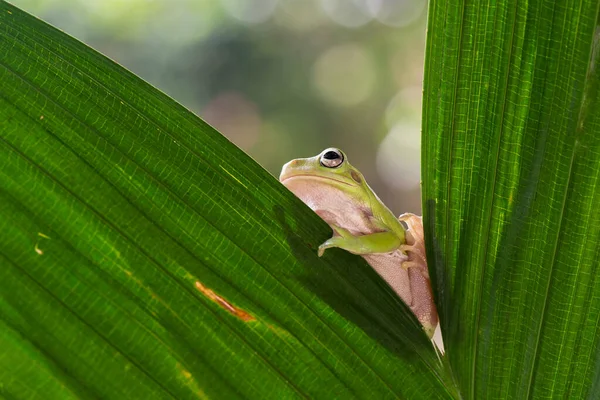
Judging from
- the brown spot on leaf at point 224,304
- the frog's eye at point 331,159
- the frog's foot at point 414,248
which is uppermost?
the frog's eye at point 331,159

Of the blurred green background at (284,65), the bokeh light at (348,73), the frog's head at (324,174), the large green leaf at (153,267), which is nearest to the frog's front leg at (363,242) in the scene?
the large green leaf at (153,267)

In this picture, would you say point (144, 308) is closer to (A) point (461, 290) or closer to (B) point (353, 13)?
(A) point (461, 290)

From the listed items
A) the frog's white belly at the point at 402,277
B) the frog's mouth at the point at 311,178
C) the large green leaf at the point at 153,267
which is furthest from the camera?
the frog's mouth at the point at 311,178

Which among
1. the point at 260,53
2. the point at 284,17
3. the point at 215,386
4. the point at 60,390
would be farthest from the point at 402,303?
the point at 284,17

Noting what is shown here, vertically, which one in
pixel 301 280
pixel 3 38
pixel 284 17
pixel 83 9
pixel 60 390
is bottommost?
pixel 60 390

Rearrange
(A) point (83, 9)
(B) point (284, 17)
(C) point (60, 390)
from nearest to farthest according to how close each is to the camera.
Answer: (C) point (60, 390), (A) point (83, 9), (B) point (284, 17)

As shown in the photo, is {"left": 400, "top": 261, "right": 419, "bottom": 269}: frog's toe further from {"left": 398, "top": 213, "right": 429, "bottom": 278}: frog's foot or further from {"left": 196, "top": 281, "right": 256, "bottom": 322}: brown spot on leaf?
{"left": 196, "top": 281, "right": 256, "bottom": 322}: brown spot on leaf

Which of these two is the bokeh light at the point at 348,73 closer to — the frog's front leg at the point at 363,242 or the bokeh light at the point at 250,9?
the bokeh light at the point at 250,9

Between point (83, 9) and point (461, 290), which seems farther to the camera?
point (83, 9)
